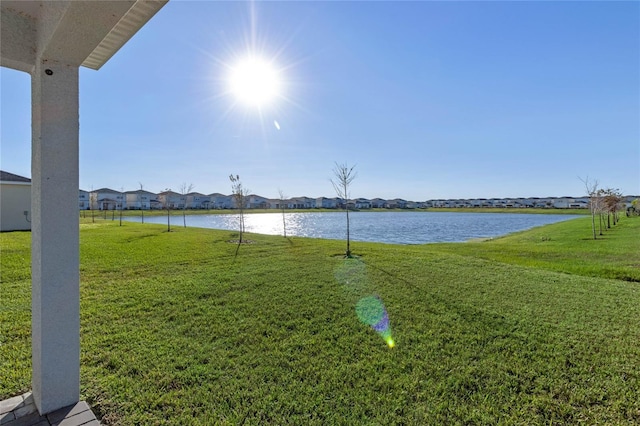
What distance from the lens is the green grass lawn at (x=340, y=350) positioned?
2.43 meters

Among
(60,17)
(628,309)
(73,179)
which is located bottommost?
(628,309)

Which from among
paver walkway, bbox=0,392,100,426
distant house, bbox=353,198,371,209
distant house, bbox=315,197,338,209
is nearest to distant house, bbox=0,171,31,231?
paver walkway, bbox=0,392,100,426

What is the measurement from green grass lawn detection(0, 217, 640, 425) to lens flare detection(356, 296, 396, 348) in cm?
8

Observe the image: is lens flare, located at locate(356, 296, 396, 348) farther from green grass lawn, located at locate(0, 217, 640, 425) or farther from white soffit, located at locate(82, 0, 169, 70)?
white soffit, located at locate(82, 0, 169, 70)

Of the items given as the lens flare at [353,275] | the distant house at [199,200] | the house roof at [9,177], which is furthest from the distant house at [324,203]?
the lens flare at [353,275]

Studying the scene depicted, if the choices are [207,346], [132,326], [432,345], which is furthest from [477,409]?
[132,326]

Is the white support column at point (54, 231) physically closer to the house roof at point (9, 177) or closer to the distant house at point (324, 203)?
the house roof at point (9, 177)

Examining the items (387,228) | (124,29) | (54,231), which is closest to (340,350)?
(54,231)

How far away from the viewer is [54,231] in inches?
85.9

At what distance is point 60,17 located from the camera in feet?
6.13

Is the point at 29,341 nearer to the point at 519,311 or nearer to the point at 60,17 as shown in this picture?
the point at 60,17

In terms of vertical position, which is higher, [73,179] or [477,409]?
[73,179]

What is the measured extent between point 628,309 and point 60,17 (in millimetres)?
7796

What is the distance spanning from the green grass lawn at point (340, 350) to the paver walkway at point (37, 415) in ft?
0.34
